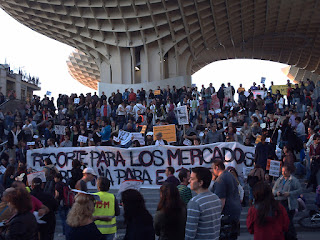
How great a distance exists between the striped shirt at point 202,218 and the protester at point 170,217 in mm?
88

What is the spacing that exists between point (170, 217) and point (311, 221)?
6.01 meters

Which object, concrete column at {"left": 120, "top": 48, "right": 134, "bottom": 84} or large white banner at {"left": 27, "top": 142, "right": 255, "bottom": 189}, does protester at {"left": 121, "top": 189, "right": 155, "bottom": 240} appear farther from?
concrete column at {"left": 120, "top": 48, "right": 134, "bottom": 84}

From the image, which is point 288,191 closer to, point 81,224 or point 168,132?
point 81,224

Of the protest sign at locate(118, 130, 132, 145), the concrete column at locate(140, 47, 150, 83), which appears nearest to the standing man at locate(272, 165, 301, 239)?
the protest sign at locate(118, 130, 132, 145)

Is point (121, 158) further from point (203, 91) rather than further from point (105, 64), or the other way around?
point (105, 64)

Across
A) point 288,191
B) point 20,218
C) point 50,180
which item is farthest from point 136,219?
point 50,180

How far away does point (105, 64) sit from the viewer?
3747cm

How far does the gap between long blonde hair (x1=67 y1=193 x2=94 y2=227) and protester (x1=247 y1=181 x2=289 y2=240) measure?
1898 mm

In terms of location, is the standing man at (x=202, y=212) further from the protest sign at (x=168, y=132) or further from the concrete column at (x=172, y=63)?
the concrete column at (x=172, y=63)

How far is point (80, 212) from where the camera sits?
482 cm

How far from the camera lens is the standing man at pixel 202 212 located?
15.7 feet

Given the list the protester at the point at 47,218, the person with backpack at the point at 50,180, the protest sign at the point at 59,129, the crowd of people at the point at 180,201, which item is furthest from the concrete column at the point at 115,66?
the protester at the point at 47,218

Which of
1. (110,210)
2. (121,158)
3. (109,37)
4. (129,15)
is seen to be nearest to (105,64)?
(109,37)

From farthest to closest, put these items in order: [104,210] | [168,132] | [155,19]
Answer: [155,19] → [168,132] → [104,210]
